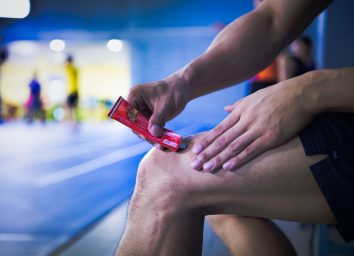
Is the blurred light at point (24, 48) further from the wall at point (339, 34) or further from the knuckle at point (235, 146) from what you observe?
the knuckle at point (235, 146)

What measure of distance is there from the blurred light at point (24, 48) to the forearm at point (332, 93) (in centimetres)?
1227

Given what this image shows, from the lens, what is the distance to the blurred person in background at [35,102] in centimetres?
Result: 873

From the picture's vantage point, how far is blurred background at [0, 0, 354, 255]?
1960 mm

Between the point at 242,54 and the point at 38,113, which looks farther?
the point at 38,113

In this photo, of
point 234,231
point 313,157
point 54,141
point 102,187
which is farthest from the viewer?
point 54,141

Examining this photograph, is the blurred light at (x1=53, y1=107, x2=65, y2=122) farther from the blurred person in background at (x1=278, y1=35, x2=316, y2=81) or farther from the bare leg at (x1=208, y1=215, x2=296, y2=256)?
the bare leg at (x1=208, y1=215, x2=296, y2=256)

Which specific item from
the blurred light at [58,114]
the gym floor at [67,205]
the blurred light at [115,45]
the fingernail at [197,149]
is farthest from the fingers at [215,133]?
the blurred light at [115,45]

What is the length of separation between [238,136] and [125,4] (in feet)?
30.7

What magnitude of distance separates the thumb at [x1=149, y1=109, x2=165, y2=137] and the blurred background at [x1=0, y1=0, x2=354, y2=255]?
110cm

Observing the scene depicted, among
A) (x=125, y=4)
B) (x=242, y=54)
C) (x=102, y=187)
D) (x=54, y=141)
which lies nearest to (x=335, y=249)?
(x=242, y=54)

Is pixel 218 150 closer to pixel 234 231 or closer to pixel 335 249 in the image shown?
pixel 234 231

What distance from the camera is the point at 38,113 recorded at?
9.48 meters

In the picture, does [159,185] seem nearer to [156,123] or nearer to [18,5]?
[156,123]

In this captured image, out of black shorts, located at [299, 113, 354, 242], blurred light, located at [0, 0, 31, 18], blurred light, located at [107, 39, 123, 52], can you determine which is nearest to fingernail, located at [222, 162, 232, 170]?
black shorts, located at [299, 113, 354, 242]
